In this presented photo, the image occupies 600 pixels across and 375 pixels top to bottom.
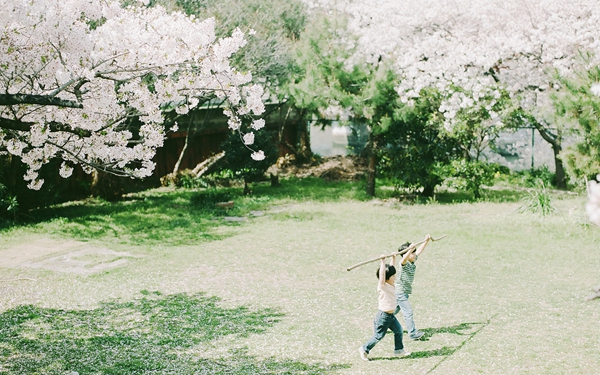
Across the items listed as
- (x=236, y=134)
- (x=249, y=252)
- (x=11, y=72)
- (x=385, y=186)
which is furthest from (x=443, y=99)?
(x=11, y=72)

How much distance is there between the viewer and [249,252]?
9469 millimetres

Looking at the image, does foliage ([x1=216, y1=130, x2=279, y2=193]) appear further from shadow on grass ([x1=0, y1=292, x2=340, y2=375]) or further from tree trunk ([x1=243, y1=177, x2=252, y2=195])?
shadow on grass ([x1=0, y1=292, x2=340, y2=375])

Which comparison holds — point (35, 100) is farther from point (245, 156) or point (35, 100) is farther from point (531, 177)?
point (531, 177)

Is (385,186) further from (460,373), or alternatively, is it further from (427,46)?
(460,373)

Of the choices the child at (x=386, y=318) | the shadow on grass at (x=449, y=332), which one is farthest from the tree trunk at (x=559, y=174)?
the child at (x=386, y=318)

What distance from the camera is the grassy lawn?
546 centimetres

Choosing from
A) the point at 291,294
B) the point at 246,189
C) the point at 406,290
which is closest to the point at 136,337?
the point at 291,294

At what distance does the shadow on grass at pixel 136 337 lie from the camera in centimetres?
527

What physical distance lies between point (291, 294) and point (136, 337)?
82.8 inches

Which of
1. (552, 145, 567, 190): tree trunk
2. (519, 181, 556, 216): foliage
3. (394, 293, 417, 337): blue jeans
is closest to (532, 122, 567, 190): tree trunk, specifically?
(552, 145, 567, 190): tree trunk

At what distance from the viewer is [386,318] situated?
5.46 m

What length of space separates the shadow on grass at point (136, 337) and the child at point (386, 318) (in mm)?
382

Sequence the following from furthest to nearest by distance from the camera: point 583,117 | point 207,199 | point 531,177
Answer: point 531,177 < point 207,199 < point 583,117

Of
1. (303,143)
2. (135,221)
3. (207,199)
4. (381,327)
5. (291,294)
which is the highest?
(303,143)
